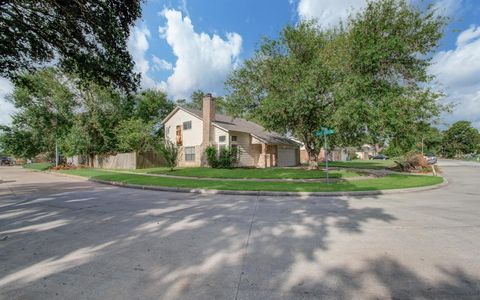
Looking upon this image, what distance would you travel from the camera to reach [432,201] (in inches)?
336

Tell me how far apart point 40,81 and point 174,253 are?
3366 cm

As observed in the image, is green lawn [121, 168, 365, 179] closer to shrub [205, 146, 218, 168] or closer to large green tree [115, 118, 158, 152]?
shrub [205, 146, 218, 168]

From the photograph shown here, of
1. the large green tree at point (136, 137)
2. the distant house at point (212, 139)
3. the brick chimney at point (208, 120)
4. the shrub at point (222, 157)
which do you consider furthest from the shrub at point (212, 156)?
the large green tree at point (136, 137)

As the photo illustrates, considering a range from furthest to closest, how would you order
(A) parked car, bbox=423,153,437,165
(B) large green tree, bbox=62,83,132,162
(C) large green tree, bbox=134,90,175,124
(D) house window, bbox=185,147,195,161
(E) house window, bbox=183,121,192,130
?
(C) large green tree, bbox=134,90,175,124 < (B) large green tree, bbox=62,83,132,162 < (E) house window, bbox=183,121,192,130 < (D) house window, bbox=185,147,195,161 < (A) parked car, bbox=423,153,437,165

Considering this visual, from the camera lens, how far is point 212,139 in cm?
2436

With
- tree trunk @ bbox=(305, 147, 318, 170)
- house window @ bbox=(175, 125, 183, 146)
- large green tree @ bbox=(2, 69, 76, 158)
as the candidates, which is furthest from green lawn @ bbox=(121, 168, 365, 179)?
large green tree @ bbox=(2, 69, 76, 158)

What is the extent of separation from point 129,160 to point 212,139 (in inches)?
385

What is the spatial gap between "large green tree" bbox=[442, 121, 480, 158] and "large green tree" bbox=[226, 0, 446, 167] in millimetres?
Answer: 72954

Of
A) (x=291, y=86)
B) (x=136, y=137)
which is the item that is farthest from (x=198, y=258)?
(x=136, y=137)

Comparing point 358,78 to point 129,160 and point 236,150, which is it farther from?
point 129,160

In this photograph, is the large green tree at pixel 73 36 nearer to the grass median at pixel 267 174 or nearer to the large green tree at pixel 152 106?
the grass median at pixel 267 174

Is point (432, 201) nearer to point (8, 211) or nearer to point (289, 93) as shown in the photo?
point (289, 93)

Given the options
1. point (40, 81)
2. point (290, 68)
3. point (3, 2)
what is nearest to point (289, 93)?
point (290, 68)

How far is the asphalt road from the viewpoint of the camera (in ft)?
9.32
